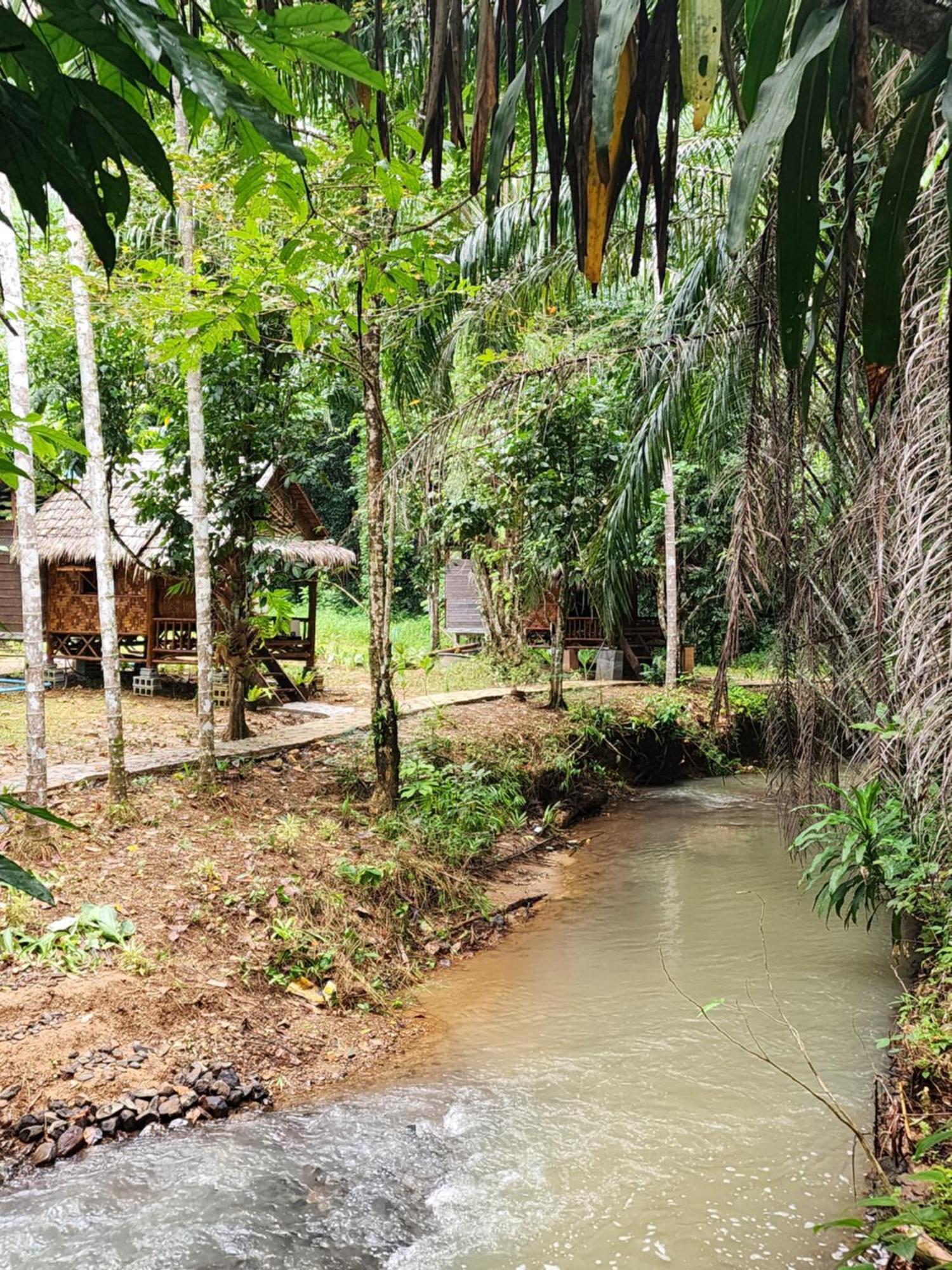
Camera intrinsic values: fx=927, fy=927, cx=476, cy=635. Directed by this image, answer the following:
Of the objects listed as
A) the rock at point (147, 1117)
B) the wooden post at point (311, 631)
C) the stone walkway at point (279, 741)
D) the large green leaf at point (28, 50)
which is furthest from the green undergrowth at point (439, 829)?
the large green leaf at point (28, 50)

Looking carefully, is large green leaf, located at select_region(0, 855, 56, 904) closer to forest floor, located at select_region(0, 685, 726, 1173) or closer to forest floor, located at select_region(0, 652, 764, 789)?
forest floor, located at select_region(0, 685, 726, 1173)

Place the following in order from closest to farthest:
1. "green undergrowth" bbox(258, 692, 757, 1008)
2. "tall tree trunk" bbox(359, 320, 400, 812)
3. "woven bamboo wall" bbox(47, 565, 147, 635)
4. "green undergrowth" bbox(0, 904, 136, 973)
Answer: "green undergrowth" bbox(0, 904, 136, 973)
"green undergrowth" bbox(258, 692, 757, 1008)
"tall tree trunk" bbox(359, 320, 400, 812)
"woven bamboo wall" bbox(47, 565, 147, 635)

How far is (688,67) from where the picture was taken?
Answer: 909mm

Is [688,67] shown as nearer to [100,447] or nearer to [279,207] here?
[279,207]

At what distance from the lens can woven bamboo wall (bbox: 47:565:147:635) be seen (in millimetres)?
11727

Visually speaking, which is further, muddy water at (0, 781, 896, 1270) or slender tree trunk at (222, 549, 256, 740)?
slender tree trunk at (222, 549, 256, 740)

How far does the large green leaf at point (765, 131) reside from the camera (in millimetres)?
819

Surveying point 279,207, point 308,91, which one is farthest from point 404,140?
point 279,207

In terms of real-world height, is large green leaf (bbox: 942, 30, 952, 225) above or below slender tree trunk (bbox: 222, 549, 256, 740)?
above

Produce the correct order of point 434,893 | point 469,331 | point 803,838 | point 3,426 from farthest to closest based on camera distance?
point 469,331 < point 434,893 < point 803,838 < point 3,426

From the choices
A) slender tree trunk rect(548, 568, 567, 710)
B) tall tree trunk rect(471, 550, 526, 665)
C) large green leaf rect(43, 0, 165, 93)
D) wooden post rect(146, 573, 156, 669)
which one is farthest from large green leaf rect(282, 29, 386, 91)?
tall tree trunk rect(471, 550, 526, 665)

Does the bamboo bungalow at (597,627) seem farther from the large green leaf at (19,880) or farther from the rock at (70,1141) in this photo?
the large green leaf at (19,880)

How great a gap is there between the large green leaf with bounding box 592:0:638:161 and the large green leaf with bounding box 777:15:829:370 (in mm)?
202

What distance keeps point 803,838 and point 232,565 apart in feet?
16.8
